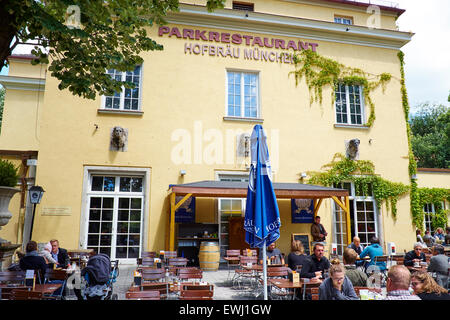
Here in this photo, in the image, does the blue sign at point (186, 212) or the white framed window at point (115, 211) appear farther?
the blue sign at point (186, 212)

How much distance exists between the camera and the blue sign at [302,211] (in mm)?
11641

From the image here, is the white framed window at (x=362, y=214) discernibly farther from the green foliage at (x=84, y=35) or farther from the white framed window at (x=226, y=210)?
the green foliage at (x=84, y=35)

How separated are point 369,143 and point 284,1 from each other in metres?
6.58

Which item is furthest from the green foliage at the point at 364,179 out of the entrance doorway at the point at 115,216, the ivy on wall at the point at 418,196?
the entrance doorway at the point at 115,216

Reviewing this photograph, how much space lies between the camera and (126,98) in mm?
11406

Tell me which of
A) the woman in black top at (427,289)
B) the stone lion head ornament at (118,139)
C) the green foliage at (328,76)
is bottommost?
the woman in black top at (427,289)

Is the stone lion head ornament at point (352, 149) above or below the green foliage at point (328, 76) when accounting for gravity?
below

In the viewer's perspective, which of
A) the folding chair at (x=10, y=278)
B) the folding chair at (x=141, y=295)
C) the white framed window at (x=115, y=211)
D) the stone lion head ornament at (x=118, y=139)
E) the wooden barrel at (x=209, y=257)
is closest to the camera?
the folding chair at (x=141, y=295)

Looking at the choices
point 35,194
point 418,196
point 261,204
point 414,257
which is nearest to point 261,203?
point 261,204

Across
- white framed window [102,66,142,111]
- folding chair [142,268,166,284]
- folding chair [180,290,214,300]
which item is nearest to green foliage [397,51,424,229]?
white framed window [102,66,142,111]

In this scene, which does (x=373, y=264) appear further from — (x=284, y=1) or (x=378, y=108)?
(x=284, y=1)

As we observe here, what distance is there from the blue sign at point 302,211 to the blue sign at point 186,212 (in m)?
3.50

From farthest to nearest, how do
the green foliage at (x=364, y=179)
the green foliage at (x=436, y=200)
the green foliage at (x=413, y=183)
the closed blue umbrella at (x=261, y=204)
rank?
→ the green foliage at (x=436, y=200) → the green foliage at (x=413, y=183) → the green foliage at (x=364, y=179) → the closed blue umbrella at (x=261, y=204)

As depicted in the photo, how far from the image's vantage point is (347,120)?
512 inches
